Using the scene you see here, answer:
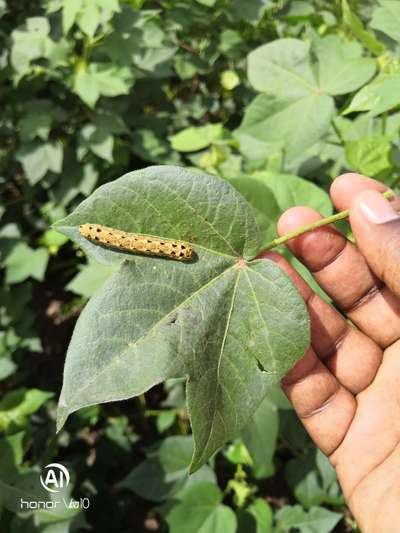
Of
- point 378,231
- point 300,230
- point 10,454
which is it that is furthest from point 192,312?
point 10,454

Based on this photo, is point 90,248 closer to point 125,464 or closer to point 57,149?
point 57,149

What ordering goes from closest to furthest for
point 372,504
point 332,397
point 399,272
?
1. point 399,272
2. point 372,504
3. point 332,397

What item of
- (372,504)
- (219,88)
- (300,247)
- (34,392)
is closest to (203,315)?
(300,247)

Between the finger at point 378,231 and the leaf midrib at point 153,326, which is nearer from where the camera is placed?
the leaf midrib at point 153,326

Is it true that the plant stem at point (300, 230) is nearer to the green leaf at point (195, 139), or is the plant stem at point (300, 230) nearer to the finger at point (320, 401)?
the finger at point (320, 401)

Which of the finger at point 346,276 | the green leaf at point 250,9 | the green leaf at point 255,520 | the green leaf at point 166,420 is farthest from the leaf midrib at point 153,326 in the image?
the green leaf at point 250,9

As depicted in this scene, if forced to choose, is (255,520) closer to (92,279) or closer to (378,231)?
(92,279)
